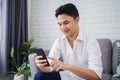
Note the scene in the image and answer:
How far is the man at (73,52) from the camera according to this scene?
111 cm

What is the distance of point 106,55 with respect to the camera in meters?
2.54

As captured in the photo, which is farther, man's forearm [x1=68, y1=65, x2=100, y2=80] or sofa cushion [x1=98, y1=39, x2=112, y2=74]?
sofa cushion [x1=98, y1=39, x2=112, y2=74]

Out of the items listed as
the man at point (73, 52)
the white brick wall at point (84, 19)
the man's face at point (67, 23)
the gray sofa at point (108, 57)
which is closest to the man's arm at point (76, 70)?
the man at point (73, 52)

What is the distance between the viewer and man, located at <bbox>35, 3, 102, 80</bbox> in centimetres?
111

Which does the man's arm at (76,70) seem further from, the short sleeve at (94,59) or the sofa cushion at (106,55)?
the sofa cushion at (106,55)

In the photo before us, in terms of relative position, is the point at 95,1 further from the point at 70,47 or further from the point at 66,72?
the point at 66,72

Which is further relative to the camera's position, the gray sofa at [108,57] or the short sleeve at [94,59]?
the gray sofa at [108,57]

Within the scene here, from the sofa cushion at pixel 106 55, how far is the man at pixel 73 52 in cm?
125

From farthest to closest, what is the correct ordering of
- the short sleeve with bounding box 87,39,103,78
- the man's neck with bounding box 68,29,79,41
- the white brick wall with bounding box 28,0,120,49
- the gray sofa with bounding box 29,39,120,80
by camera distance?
1. the white brick wall with bounding box 28,0,120,49
2. the gray sofa with bounding box 29,39,120,80
3. the man's neck with bounding box 68,29,79,41
4. the short sleeve with bounding box 87,39,103,78

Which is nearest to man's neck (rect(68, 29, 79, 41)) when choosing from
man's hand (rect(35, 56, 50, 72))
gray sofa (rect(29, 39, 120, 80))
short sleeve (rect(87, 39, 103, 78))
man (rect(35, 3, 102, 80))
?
man (rect(35, 3, 102, 80))

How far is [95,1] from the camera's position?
111 inches

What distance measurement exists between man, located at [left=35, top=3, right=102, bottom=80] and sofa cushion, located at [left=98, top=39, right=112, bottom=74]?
1.25 metres

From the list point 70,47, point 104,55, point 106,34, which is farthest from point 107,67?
point 70,47

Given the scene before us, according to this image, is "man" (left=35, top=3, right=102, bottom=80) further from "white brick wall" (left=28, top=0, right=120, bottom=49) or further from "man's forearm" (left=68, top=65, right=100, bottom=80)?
"white brick wall" (left=28, top=0, right=120, bottom=49)
